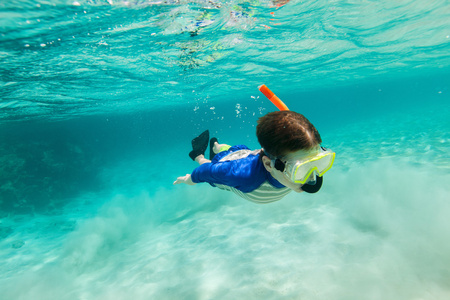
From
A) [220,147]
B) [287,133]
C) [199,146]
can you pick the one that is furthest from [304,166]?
[199,146]

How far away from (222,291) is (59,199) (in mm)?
20530

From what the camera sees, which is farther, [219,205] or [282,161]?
[219,205]

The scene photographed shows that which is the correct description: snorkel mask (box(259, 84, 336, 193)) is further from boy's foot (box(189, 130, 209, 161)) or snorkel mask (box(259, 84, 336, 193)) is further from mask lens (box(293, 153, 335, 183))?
boy's foot (box(189, 130, 209, 161))

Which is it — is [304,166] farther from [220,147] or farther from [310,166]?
[220,147]

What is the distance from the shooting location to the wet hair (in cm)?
237

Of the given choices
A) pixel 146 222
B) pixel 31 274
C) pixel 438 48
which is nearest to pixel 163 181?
pixel 146 222

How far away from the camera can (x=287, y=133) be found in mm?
2377

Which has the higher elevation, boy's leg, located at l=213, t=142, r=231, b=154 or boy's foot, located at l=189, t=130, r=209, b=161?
boy's foot, located at l=189, t=130, r=209, b=161

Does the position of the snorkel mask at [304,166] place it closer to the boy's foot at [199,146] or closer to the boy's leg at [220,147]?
the boy's leg at [220,147]

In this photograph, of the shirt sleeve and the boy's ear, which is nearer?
the boy's ear

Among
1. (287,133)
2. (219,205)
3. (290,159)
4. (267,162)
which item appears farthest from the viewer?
(219,205)

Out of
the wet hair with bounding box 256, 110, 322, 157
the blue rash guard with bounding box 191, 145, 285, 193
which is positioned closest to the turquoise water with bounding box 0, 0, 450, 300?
the blue rash guard with bounding box 191, 145, 285, 193

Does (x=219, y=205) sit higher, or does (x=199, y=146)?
(x=199, y=146)

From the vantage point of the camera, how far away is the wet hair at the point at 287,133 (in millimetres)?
2371
